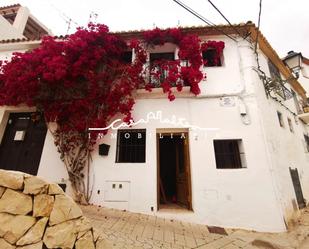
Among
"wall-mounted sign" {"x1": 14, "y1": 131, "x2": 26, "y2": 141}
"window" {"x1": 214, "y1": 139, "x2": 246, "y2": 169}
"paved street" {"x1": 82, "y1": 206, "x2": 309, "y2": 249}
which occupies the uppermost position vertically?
"wall-mounted sign" {"x1": 14, "y1": 131, "x2": 26, "y2": 141}

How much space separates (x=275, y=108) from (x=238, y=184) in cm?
418

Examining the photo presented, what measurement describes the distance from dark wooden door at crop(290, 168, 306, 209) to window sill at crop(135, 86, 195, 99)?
5.05 m

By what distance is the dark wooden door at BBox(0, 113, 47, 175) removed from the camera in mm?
7246

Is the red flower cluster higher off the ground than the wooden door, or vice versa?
the red flower cluster

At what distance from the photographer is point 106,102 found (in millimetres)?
6691

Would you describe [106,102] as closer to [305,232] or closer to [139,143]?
[139,143]

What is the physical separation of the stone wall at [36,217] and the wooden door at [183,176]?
4.03 metres

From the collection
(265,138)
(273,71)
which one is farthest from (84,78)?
(273,71)

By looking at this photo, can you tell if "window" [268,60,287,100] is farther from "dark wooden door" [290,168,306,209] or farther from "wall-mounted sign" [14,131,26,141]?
"wall-mounted sign" [14,131,26,141]

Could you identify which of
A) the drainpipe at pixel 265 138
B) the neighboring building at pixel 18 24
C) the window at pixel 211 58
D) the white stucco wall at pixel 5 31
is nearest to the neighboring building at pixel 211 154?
the drainpipe at pixel 265 138

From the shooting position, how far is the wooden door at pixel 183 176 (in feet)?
21.2

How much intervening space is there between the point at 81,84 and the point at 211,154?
507cm

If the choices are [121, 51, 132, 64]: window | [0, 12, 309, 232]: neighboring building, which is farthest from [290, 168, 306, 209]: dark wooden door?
[121, 51, 132, 64]: window

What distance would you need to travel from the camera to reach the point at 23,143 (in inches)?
297
